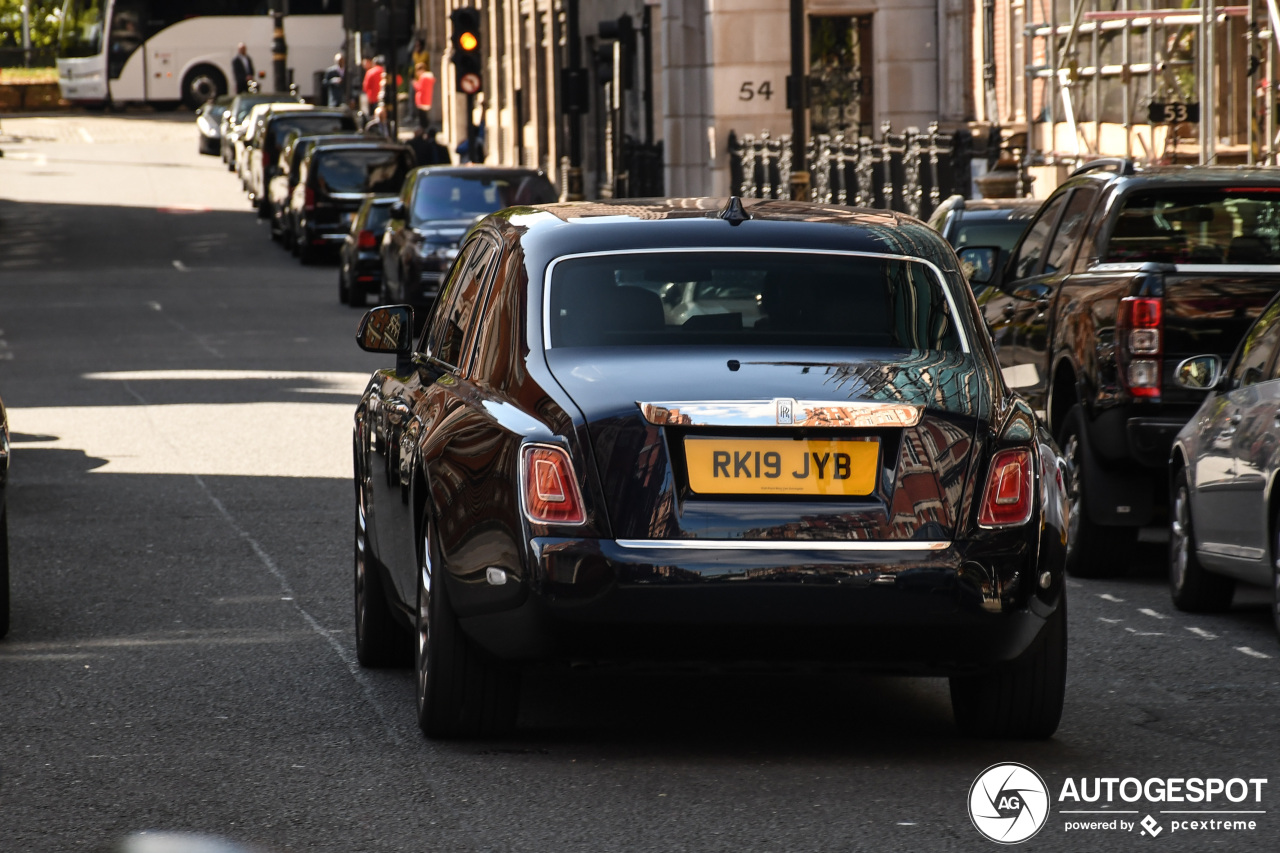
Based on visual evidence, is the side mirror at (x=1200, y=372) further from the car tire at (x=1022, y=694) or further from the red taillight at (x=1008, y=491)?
the red taillight at (x=1008, y=491)

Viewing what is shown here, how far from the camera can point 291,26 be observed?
260ft

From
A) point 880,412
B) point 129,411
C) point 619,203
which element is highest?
point 619,203

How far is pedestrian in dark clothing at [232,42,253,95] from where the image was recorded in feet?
242

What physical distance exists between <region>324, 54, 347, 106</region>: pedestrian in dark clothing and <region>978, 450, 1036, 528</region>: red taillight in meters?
61.6

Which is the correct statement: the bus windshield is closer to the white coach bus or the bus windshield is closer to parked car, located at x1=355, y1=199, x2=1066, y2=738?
the white coach bus

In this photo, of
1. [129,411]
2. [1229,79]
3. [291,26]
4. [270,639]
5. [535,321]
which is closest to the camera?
[535,321]

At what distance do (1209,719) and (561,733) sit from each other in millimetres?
1960

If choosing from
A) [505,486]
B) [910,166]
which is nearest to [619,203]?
[505,486]

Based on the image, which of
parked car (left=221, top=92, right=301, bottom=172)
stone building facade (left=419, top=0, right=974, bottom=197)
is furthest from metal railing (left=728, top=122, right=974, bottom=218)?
parked car (left=221, top=92, right=301, bottom=172)

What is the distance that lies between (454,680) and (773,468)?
1096mm

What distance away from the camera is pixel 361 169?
37.2 meters

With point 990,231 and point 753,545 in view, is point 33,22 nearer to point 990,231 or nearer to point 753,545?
point 990,231

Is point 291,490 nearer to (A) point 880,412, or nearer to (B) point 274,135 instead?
(A) point 880,412

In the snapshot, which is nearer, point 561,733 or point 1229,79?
point 561,733
